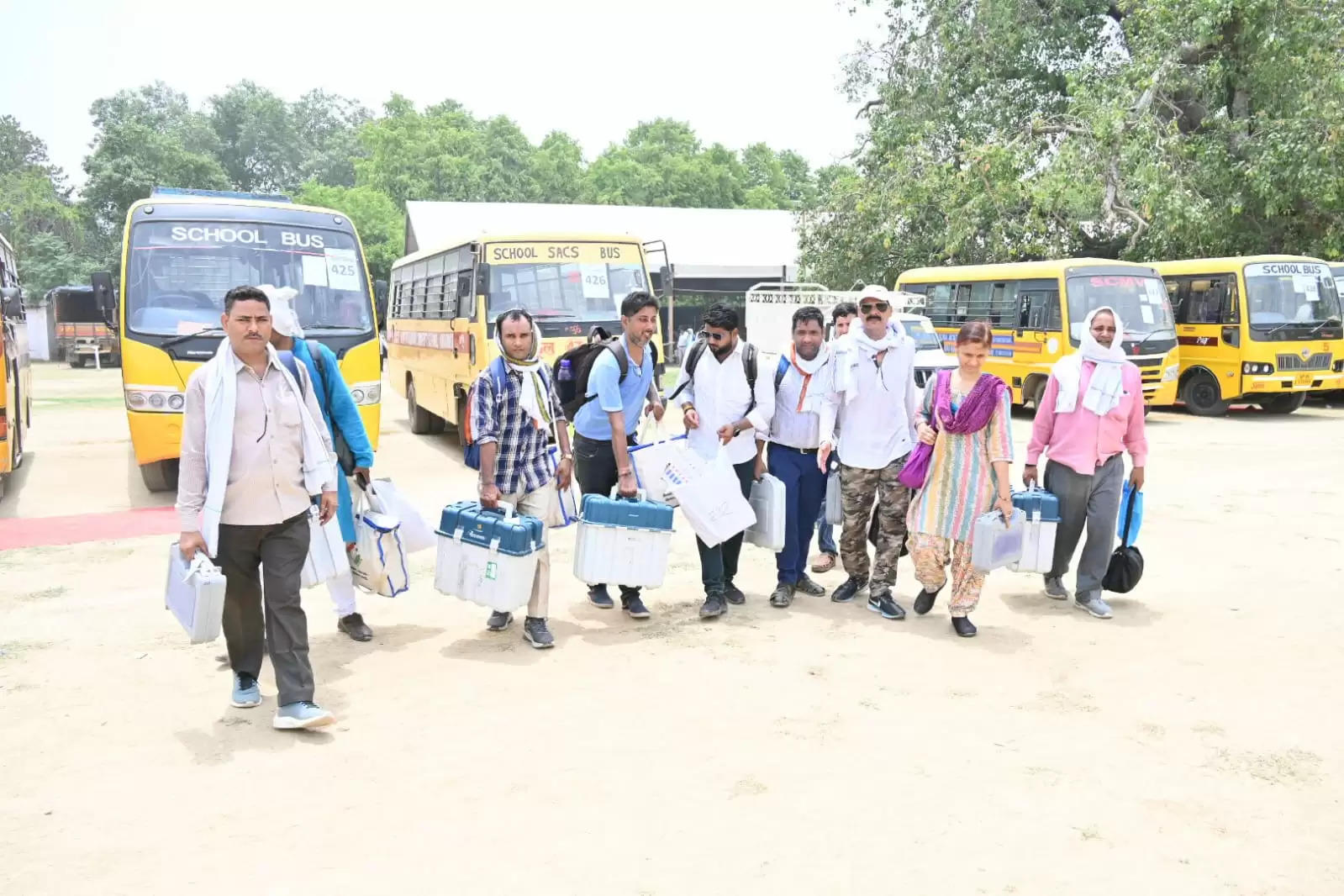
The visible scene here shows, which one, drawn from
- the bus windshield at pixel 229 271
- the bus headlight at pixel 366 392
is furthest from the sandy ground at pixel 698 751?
the bus headlight at pixel 366 392

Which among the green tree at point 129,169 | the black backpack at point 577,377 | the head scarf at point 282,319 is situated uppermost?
the green tree at point 129,169

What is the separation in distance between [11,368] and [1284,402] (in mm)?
17440

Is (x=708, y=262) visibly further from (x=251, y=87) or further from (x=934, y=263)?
(x=251, y=87)

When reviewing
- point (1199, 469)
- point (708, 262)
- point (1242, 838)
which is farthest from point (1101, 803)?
point (708, 262)

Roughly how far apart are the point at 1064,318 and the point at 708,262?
18099 mm

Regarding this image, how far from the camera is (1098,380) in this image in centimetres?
584

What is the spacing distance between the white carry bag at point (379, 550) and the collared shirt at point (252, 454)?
1.07 m

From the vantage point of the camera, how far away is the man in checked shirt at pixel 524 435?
16.9ft

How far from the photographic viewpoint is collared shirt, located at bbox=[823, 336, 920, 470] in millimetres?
5805

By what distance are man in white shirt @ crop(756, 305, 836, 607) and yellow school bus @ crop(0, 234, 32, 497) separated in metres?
6.52

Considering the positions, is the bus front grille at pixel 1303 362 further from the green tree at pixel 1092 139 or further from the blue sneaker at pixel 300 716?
the blue sneaker at pixel 300 716

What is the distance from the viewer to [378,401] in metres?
9.84

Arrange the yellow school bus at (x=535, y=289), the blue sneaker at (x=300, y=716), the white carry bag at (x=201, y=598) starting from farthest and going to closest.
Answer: the yellow school bus at (x=535, y=289) → the blue sneaker at (x=300, y=716) → the white carry bag at (x=201, y=598)

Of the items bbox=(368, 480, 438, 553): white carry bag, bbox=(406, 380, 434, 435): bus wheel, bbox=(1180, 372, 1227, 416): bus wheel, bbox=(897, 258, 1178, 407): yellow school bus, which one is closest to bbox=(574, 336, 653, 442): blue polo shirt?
bbox=(368, 480, 438, 553): white carry bag
